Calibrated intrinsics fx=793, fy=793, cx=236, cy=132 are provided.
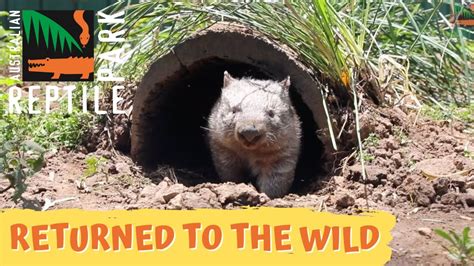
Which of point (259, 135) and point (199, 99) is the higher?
point (199, 99)

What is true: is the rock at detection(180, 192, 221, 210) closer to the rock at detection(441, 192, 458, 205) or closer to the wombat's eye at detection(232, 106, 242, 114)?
the wombat's eye at detection(232, 106, 242, 114)

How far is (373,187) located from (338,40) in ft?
3.96

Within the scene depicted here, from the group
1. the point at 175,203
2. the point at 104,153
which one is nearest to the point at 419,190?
the point at 175,203

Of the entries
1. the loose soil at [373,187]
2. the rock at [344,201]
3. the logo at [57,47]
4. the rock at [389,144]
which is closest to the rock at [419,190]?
the loose soil at [373,187]

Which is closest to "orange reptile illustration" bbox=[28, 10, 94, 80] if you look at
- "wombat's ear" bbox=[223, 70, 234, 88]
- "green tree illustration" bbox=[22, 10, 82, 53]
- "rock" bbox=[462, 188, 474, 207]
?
"green tree illustration" bbox=[22, 10, 82, 53]

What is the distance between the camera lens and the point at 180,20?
A: 6.18 meters

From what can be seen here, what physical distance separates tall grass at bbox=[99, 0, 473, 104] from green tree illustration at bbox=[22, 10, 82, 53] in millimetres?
408

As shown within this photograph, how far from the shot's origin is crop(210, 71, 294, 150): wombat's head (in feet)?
17.5

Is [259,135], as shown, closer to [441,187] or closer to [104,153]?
[441,187]

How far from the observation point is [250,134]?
5.23 metres

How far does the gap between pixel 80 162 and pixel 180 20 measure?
1.34 meters

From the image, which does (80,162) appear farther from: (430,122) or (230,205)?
(430,122)

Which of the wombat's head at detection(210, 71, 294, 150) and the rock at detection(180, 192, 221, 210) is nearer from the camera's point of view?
the rock at detection(180, 192, 221, 210)

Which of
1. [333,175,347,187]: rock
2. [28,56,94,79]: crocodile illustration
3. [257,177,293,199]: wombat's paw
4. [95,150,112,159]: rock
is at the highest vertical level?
[28,56,94,79]: crocodile illustration
